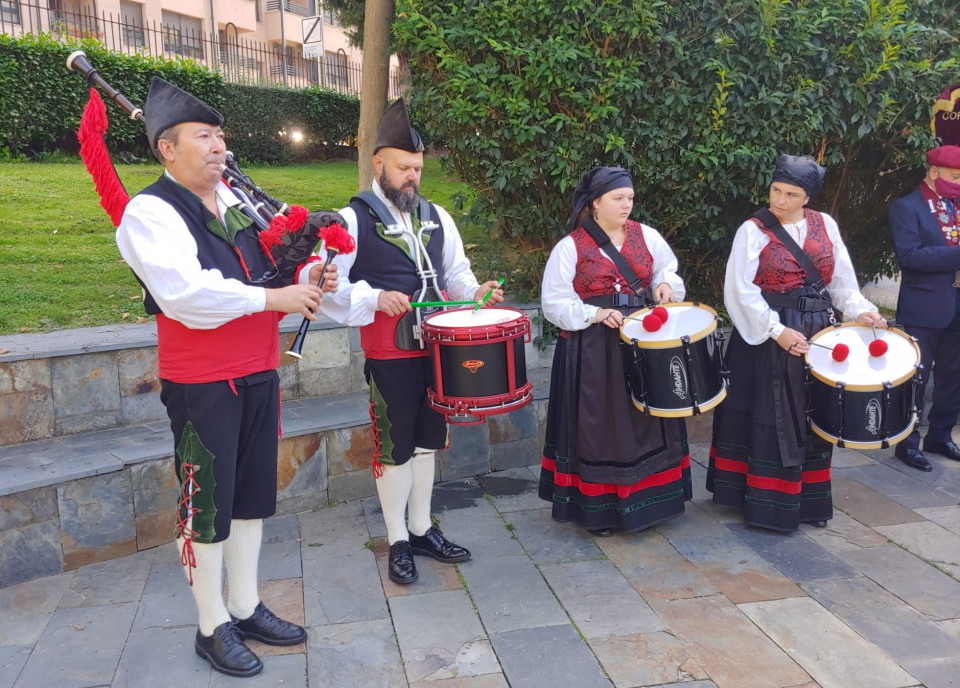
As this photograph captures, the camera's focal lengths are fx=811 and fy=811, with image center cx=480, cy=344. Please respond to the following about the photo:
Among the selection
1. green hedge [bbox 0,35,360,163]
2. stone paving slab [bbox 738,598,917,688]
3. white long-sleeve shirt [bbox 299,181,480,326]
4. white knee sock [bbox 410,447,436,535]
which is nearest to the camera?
stone paving slab [bbox 738,598,917,688]

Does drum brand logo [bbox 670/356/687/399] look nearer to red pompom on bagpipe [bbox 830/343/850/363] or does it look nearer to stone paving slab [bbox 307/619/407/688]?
red pompom on bagpipe [bbox 830/343/850/363]

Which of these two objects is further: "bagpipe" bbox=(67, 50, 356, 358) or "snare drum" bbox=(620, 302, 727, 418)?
"snare drum" bbox=(620, 302, 727, 418)

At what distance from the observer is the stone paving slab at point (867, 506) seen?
439 centimetres

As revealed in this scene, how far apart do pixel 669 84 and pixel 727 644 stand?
134 inches

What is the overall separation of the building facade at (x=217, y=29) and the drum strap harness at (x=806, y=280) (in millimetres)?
15657

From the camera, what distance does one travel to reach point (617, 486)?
4.12m

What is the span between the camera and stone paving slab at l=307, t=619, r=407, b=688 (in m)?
2.97

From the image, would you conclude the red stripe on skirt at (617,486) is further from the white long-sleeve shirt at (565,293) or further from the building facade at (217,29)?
the building facade at (217,29)

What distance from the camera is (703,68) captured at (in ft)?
16.3

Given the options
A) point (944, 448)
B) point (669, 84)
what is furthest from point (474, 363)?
point (944, 448)

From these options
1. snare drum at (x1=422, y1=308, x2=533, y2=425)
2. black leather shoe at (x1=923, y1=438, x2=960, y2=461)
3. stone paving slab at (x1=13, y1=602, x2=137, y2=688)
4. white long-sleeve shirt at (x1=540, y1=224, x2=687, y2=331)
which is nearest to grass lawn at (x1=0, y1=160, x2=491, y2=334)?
stone paving slab at (x1=13, y1=602, x2=137, y2=688)

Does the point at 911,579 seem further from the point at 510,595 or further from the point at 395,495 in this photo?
the point at 395,495

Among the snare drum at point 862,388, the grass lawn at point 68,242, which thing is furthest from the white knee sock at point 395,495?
the grass lawn at point 68,242

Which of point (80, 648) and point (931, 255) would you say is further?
point (931, 255)
